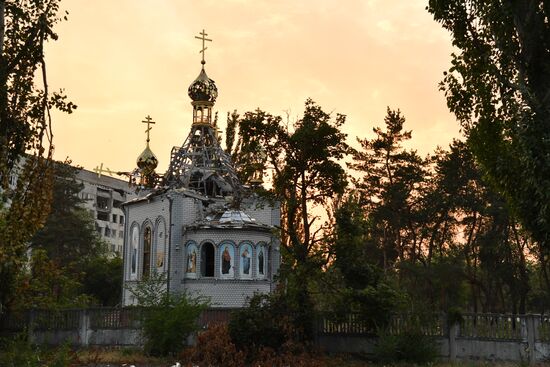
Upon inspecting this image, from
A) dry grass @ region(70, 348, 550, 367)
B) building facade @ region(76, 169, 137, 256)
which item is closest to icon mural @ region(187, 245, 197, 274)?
dry grass @ region(70, 348, 550, 367)

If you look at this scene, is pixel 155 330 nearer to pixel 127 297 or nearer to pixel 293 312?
pixel 293 312

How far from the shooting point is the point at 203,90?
36031 millimetres

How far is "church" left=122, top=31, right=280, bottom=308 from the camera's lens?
3097 centimetres

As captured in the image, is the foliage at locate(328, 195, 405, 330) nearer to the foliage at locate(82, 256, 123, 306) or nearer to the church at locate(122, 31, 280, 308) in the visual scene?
the church at locate(122, 31, 280, 308)

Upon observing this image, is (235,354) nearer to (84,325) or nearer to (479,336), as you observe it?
(84,325)

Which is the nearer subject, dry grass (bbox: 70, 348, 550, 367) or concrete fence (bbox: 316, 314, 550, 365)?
dry grass (bbox: 70, 348, 550, 367)

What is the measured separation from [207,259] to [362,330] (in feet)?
39.8

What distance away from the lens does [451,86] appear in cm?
1662

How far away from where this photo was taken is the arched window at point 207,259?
31312 mm

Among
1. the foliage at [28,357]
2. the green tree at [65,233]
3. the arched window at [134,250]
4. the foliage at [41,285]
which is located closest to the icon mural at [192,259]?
the arched window at [134,250]

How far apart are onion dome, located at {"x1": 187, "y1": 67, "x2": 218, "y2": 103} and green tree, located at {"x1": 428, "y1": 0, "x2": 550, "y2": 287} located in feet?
69.1

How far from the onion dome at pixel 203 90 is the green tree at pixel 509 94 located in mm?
21070

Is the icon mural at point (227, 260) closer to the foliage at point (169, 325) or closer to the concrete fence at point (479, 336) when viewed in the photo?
the foliage at point (169, 325)

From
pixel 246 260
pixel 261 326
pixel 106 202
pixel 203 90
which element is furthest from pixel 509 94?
pixel 106 202
